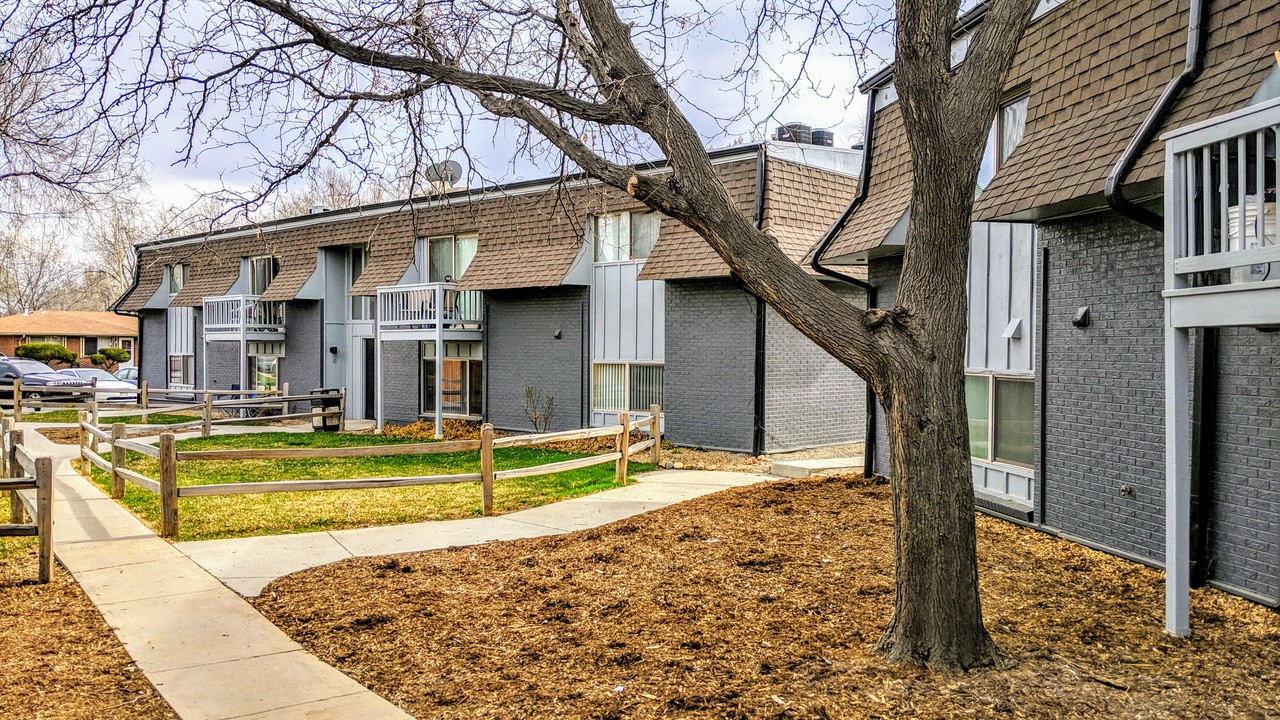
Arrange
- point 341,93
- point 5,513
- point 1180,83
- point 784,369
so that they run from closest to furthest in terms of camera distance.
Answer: point 1180,83, point 341,93, point 5,513, point 784,369

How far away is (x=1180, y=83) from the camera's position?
680 cm

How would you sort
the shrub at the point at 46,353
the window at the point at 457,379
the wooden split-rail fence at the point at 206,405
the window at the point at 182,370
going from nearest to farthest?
the wooden split-rail fence at the point at 206,405 → the window at the point at 457,379 → the window at the point at 182,370 → the shrub at the point at 46,353

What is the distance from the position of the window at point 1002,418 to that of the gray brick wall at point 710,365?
6.09m

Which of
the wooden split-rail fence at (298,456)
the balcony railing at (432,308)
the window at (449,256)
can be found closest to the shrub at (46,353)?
the balcony railing at (432,308)

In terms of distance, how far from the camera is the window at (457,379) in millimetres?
22344

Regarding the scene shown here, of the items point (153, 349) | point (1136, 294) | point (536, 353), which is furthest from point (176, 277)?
point (1136, 294)

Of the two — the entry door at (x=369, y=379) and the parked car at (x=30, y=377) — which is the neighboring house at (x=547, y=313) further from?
the parked car at (x=30, y=377)

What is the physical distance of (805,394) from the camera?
17.0m

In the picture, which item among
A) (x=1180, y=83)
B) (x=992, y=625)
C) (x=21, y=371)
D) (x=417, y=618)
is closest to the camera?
(x=992, y=625)

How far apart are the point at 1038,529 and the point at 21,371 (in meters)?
39.5

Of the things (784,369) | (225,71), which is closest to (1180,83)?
(225,71)

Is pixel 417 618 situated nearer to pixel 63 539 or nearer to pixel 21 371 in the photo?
pixel 63 539

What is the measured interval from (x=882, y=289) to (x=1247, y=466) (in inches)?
242

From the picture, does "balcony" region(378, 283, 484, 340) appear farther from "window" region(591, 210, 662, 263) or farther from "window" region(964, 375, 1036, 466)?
"window" region(964, 375, 1036, 466)
